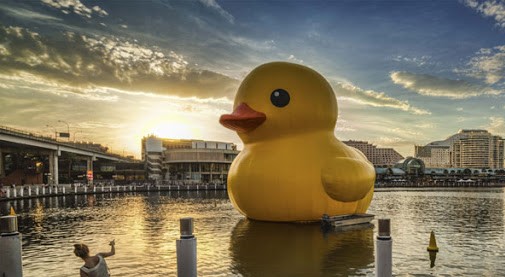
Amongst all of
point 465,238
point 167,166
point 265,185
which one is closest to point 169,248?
point 265,185

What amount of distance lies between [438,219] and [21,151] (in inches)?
2723

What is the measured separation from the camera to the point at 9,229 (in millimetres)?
7051

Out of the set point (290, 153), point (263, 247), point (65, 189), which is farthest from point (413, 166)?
point (263, 247)

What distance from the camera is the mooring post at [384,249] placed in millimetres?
6211

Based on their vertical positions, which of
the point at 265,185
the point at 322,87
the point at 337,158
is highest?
the point at 322,87

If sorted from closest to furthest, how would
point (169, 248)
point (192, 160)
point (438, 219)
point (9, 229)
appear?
point (9, 229)
point (169, 248)
point (438, 219)
point (192, 160)

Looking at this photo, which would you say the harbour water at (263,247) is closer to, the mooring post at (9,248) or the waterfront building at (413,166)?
the mooring post at (9,248)

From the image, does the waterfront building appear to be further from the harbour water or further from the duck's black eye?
the duck's black eye

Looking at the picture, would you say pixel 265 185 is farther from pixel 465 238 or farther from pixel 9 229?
pixel 9 229

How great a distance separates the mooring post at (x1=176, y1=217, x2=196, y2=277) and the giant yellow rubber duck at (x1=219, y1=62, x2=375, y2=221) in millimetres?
10813

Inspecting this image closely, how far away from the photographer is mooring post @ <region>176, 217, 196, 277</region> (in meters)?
6.75

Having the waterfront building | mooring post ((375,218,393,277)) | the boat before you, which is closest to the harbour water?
the boat

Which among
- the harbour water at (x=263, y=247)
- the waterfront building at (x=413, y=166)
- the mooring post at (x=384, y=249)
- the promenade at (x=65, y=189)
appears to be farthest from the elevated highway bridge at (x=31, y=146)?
the waterfront building at (x=413, y=166)

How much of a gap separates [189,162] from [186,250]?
9863 centimetres
